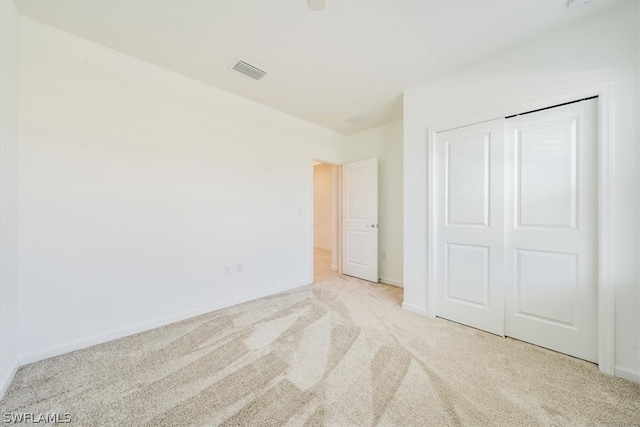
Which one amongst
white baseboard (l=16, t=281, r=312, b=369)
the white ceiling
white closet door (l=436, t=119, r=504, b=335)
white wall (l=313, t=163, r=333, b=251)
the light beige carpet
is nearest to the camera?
the light beige carpet

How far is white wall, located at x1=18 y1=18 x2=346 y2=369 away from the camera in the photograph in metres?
1.79

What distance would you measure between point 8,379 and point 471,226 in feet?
12.3

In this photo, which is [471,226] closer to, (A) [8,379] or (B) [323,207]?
(A) [8,379]

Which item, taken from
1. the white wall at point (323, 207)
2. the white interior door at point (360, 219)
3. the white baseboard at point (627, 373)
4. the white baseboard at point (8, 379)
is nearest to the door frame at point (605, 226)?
the white baseboard at point (627, 373)

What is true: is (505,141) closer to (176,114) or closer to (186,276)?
(176,114)

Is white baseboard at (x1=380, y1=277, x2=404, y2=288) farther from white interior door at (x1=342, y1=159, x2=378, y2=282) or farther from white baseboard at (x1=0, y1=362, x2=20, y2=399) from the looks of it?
white baseboard at (x1=0, y1=362, x2=20, y2=399)

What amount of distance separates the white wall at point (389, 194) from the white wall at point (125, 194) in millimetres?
1846

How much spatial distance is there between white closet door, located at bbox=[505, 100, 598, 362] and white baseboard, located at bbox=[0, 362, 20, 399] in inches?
147

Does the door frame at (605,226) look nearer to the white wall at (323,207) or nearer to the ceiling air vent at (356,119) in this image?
the ceiling air vent at (356,119)

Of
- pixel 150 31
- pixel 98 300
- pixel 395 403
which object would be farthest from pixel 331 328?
pixel 150 31

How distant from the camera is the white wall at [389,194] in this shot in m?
3.67

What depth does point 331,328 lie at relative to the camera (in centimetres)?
226

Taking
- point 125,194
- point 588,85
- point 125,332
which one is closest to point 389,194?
point 588,85

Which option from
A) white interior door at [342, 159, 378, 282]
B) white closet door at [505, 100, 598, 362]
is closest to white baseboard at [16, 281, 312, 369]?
white interior door at [342, 159, 378, 282]
